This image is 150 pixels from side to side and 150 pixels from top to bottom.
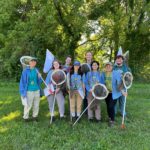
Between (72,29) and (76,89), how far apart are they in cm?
880

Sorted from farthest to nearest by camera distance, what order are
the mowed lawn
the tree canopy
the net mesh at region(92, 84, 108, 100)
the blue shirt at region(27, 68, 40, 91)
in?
the tree canopy, the blue shirt at region(27, 68, 40, 91), the net mesh at region(92, 84, 108, 100), the mowed lawn

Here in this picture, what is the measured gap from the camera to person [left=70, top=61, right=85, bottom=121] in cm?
891

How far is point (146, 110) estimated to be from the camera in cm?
1081

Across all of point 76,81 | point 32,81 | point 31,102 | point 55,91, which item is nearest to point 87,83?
point 76,81

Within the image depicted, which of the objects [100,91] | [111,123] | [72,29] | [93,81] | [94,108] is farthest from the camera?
[72,29]

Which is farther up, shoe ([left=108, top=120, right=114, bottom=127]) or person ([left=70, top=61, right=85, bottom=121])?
person ([left=70, top=61, right=85, bottom=121])

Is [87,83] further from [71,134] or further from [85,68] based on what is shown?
[71,134]

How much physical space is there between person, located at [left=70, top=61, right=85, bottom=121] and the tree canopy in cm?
591

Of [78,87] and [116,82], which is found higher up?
[116,82]

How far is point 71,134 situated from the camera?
25.5 ft

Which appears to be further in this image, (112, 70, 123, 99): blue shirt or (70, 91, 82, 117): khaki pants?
(70, 91, 82, 117): khaki pants

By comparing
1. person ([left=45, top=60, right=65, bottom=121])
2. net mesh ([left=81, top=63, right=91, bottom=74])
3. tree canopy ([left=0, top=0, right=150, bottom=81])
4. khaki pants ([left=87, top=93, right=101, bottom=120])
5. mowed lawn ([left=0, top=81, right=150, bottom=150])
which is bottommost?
mowed lawn ([left=0, top=81, right=150, bottom=150])

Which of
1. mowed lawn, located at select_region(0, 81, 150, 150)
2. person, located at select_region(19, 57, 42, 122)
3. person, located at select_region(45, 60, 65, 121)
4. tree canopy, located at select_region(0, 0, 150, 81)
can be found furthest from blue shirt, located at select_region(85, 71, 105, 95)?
tree canopy, located at select_region(0, 0, 150, 81)

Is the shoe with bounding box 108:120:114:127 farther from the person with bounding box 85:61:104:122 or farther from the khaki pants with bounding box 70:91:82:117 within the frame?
the khaki pants with bounding box 70:91:82:117
